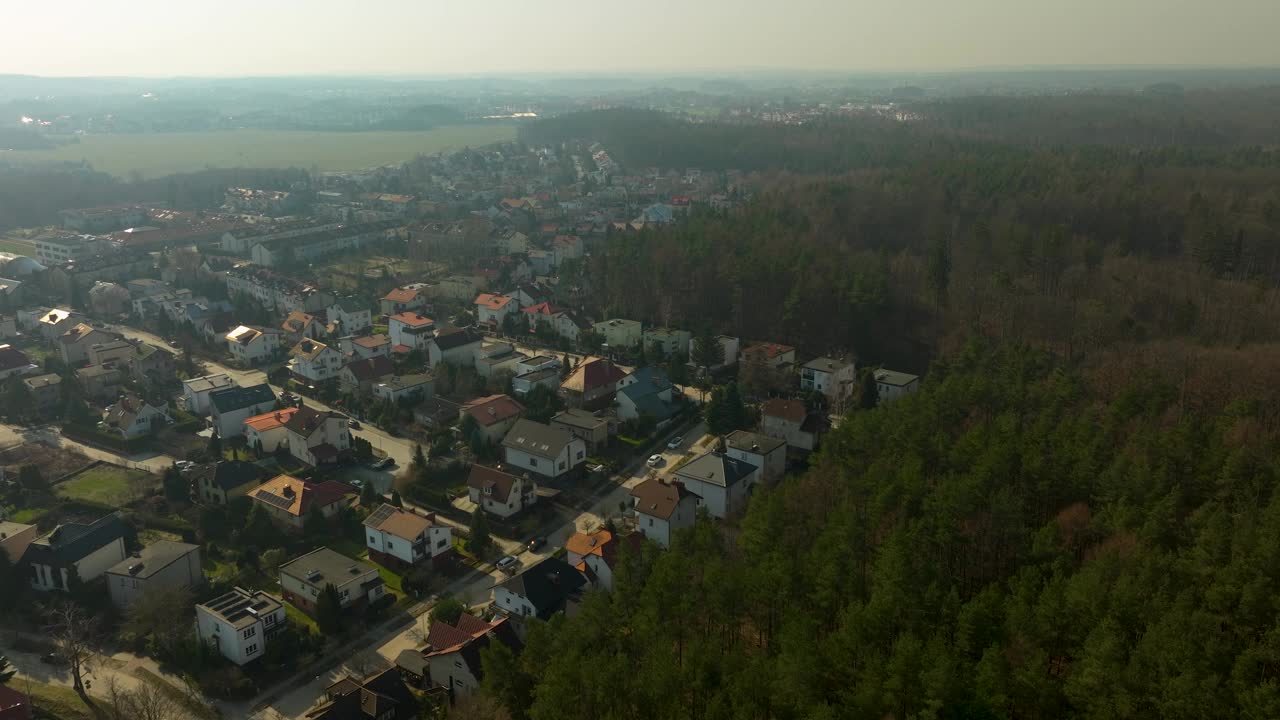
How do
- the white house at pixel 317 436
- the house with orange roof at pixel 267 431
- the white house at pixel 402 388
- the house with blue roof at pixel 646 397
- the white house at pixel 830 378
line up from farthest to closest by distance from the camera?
the white house at pixel 830 378 < the white house at pixel 402 388 < the house with blue roof at pixel 646 397 < the house with orange roof at pixel 267 431 < the white house at pixel 317 436

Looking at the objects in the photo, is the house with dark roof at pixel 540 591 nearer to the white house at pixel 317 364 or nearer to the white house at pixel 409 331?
the white house at pixel 317 364

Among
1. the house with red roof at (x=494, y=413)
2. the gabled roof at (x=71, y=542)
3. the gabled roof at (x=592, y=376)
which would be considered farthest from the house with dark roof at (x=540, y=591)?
the gabled roof at (x=592, y=376)

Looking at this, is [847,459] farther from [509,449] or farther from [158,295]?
[158,295]

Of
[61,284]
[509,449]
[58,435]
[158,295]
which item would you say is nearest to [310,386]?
[58,435]

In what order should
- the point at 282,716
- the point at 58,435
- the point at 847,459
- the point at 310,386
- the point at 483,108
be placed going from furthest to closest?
the point at 483,108 < the point at 310,386 < the point at 58,435 < the point at 847,459 < the point at 282,716

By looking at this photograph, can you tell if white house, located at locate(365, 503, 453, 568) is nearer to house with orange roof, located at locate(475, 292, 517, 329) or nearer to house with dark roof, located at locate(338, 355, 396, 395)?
house with dark roof, located at locate(338, 355, 396, 395)
